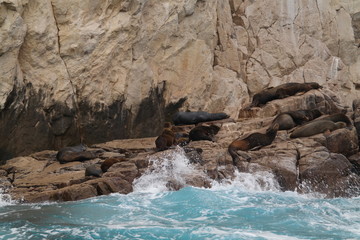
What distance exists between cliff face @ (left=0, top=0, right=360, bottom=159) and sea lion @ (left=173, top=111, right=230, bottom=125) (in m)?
0.93

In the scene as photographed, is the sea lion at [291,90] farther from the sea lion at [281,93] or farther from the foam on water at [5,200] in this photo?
the foam on water at [5,200]

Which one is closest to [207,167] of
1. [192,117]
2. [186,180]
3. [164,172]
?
[186,180]

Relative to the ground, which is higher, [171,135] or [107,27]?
[107,27]

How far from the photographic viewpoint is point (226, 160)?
12172 millimetres

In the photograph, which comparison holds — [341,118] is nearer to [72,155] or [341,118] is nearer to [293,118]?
[293,118]

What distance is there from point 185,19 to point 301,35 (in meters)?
7.69

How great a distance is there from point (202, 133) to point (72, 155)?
3.78 metres

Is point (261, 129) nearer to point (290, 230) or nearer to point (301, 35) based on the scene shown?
point (290, 230)

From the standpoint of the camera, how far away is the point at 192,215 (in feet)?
27.9

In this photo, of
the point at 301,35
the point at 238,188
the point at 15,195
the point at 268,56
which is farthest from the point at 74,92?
the point at 301,35

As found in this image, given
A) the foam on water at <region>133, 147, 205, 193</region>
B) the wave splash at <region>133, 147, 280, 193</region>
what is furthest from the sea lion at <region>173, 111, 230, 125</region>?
the wave splash at <region>133, 147, 280, 193</region>

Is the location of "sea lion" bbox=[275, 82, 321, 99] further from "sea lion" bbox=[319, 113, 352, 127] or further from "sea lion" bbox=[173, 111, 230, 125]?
"sea lion" bbox=[319, 113, 352, 127]

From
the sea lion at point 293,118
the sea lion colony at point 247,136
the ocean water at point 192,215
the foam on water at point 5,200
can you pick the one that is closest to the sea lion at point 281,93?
the sea lion colony at point 247,136

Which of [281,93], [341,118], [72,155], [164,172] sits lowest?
[164,172]
